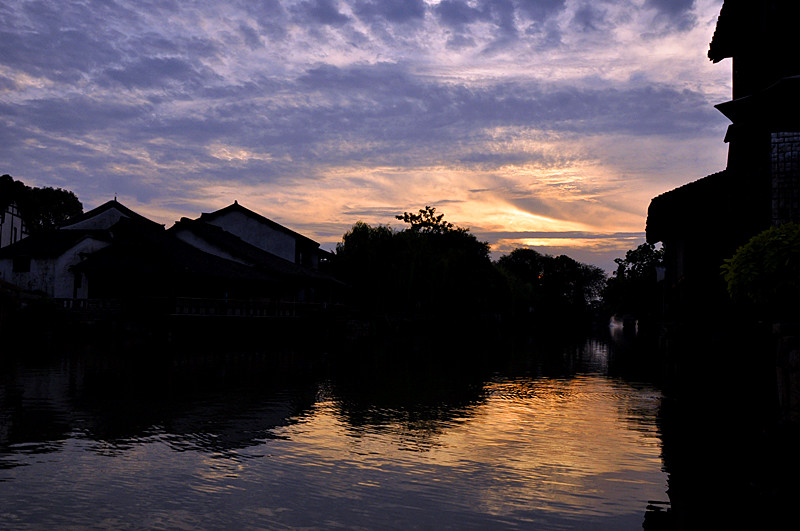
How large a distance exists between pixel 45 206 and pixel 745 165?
94123mm

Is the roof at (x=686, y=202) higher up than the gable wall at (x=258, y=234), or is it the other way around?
the gable wall at (x=258, y=234)

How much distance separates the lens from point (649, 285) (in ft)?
243

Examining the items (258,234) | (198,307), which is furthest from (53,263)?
(258,234)

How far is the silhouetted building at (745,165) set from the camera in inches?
614

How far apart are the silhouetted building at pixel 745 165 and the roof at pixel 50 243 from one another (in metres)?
39.5

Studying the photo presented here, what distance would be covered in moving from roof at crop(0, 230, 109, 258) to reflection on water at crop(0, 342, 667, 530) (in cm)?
3088

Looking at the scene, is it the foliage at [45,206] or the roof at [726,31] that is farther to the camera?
the foliage at [45,206]

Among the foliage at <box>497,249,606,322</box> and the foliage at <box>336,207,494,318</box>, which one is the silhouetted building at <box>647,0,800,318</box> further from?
the foliage at <box>497,249,606,322</box>

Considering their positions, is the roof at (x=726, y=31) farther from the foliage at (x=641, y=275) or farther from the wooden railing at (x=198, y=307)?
the foliage at (x=641, y=275)

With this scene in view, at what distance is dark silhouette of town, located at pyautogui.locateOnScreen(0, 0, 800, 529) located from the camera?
10.6 metres

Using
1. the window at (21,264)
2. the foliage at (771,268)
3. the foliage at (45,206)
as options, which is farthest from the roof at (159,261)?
the foliage at (45,206)

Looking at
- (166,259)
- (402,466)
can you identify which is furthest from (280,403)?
(166,259)

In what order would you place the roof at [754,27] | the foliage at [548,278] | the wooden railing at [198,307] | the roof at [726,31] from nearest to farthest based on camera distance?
the roof at [754,27]
the roof at [726,31]
the wooden railing at [198,307]
the foliage at [548,278]

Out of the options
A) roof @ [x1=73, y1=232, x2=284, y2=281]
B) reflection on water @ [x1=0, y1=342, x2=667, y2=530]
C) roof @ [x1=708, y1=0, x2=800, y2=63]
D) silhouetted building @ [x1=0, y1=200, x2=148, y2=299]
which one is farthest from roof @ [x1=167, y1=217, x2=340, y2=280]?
roof @ [x1=708, y1=0, x2=800, y2=63]
